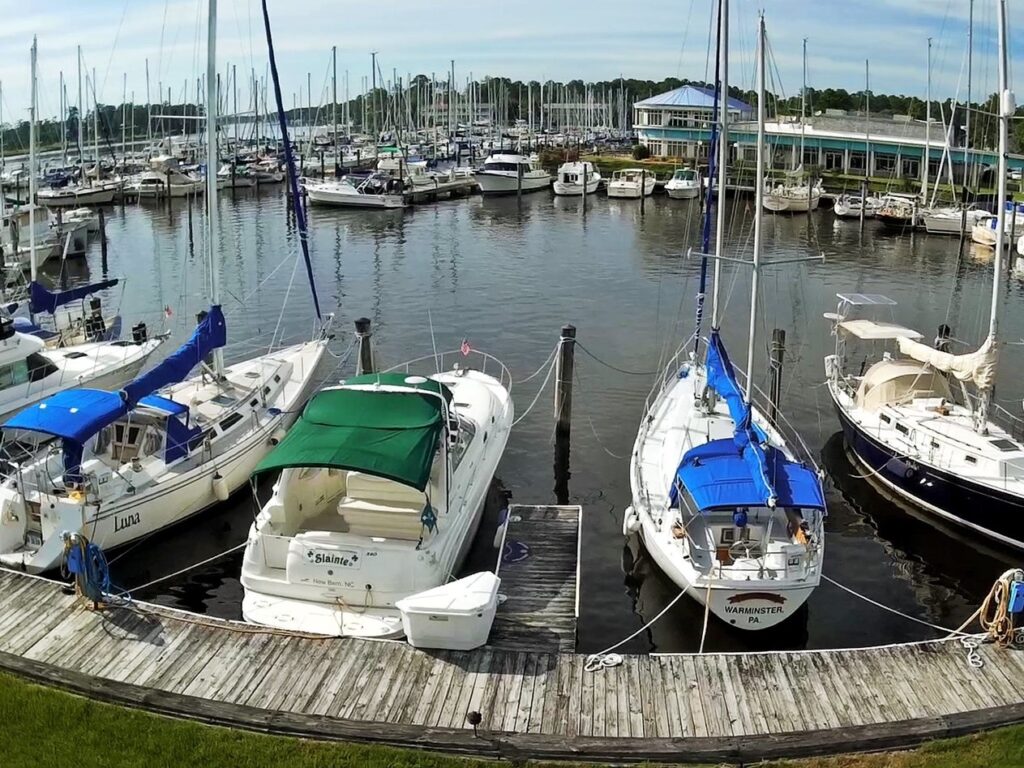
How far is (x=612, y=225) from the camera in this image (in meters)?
70.4

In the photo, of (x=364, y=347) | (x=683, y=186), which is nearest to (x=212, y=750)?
(x=364, y=347)

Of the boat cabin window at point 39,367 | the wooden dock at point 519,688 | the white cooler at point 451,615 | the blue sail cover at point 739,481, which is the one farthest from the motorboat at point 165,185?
the white cooler at point 451,615

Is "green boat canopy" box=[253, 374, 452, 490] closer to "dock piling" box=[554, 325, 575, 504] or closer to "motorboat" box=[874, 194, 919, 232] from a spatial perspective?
"dock piling" box=[554, 325, 575, 504]

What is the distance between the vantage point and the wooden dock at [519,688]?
11.6 m

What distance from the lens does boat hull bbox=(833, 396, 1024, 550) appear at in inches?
763

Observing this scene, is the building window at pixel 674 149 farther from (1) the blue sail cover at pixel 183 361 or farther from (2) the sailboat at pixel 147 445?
(1) the blue sail cover at pixel 183 361

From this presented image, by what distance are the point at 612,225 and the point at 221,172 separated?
4452 cm

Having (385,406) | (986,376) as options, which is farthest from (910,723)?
(986,376)

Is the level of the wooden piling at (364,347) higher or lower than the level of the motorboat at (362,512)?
higher

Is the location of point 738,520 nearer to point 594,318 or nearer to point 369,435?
point 369,435

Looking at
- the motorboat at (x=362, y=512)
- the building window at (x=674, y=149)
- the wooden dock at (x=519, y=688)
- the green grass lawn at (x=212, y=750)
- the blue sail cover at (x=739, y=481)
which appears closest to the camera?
the green grass lawn at (x=212, y=750)

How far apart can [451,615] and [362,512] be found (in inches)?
135

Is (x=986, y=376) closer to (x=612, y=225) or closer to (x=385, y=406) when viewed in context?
(x=385, y=406)

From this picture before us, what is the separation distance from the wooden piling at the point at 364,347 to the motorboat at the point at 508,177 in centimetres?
5967
